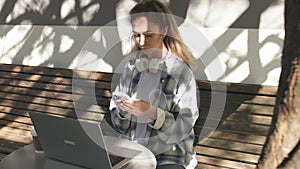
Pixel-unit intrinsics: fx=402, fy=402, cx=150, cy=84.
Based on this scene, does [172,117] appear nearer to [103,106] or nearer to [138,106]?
[138,106]

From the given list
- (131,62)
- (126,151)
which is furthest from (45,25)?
(126,151)

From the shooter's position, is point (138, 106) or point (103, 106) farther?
point (103, 106)

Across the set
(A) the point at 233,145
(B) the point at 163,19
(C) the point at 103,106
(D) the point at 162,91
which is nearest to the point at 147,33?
(B) the point at 163,19

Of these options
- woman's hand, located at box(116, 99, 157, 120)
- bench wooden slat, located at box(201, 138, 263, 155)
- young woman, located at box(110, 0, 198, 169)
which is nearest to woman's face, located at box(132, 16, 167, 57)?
young woman, located at box(110, 0, 198, 169)

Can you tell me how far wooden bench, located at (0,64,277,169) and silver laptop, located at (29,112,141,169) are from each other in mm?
986

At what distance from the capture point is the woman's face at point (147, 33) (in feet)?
6.38

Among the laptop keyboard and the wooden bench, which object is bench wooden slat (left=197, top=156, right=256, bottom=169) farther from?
the laptop keyboard

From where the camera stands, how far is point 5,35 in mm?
3514

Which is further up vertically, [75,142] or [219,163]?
[75,142]

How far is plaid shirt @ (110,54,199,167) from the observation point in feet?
6.16

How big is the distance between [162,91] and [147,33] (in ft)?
0.97

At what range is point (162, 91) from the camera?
2.00 meters

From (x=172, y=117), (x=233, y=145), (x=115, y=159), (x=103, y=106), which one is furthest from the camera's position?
(x=103, y=106)

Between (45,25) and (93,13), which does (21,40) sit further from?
(93,13)
